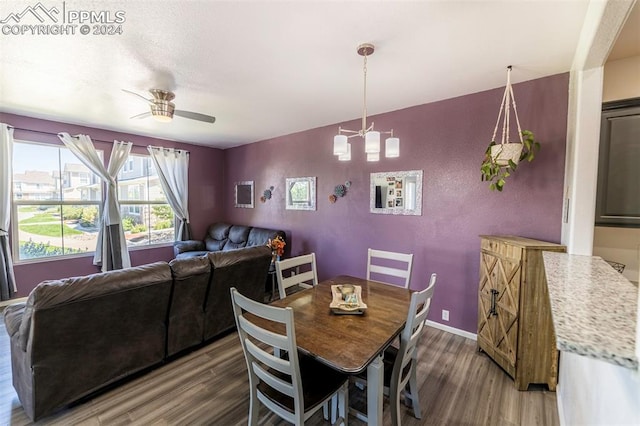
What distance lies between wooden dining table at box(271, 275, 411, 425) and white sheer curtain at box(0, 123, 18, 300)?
4213 mm

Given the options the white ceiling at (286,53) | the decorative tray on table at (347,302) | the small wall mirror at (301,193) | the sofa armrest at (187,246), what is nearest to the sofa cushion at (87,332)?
the decorative tray on table at (347,302)

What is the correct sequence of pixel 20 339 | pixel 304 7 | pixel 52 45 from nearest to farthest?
pixel 304 7
pixel 20 339
pixel 52 45

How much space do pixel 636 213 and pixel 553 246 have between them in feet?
1.79

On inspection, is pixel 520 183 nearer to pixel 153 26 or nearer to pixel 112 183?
pixel 153 26

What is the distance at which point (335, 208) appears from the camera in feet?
13.5

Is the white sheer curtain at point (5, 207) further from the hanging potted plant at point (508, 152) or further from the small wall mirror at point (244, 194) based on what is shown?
the hanging potted plant at point (508, 152)

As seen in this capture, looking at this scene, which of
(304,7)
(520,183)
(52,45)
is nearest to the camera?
(304,7)

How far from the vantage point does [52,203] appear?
4.08 meters

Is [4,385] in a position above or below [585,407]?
below

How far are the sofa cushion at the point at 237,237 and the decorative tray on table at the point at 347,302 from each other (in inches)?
133

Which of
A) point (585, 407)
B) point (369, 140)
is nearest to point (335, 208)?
point (369, 140)

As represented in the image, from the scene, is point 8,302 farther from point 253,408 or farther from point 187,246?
point 253,408

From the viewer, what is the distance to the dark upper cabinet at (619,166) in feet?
6.35

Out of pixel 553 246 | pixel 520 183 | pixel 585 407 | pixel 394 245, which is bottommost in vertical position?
pixel 585 407
